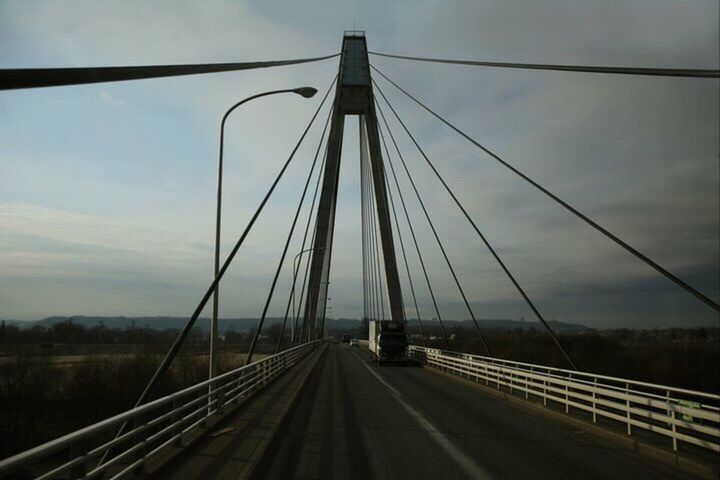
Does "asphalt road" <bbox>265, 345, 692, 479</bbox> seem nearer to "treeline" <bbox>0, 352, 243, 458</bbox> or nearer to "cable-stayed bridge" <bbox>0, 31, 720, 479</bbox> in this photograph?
"cable-stayed bridge" <bbox>0, 31, 720, 479</bbox>

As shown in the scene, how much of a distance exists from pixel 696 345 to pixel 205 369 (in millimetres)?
29398

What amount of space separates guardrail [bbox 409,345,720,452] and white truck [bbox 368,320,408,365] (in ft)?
5.02

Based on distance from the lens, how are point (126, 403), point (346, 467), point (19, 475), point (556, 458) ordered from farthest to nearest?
point (126, 403) < point (19, 475) < point (556, 458) < point (346, 467)

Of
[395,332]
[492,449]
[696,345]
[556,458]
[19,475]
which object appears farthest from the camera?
[395,332]

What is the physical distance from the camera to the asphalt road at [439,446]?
22.6 ft

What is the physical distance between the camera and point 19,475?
10148mm

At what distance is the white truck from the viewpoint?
35375mm

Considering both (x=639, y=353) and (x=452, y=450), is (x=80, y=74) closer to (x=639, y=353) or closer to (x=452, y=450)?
(x=452, y=450)

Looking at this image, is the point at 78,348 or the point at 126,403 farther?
the point at 78,348

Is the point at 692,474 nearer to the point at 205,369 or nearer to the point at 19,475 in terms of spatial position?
the point at 19,475

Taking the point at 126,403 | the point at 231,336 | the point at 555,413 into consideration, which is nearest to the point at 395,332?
the point at 126,403

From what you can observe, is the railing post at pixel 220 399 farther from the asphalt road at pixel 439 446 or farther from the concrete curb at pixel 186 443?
the asphalt road at pixel 439 446

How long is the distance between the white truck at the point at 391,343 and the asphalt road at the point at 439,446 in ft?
68.4

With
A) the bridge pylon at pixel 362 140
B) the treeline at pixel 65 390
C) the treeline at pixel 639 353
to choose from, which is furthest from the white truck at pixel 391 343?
the treeline at pixel 65 390
